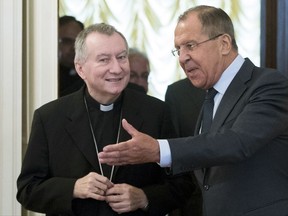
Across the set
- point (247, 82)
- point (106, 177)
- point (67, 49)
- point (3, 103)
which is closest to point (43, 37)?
point (67, 49)

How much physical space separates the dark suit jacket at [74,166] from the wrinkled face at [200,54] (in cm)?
38

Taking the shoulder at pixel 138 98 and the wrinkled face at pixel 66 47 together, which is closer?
the shoulder at pixel 138 98

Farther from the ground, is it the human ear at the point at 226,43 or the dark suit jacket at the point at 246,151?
the human ear at the point at 226,43

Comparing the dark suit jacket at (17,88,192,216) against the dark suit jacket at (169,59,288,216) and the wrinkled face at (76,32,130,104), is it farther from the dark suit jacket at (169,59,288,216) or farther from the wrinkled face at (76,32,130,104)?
the dark suit jacket at (169,59,288,216)

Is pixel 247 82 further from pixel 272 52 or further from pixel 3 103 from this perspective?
pixel 3 103

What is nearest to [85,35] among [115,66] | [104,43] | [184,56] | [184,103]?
[104,43]

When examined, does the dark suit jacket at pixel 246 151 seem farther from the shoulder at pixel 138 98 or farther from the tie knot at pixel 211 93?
the shoulder at pixel 138 98

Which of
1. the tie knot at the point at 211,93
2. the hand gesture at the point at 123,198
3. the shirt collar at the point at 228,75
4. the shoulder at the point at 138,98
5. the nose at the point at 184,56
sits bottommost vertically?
the hand gesture at the point at 123,198

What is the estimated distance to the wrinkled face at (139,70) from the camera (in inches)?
131

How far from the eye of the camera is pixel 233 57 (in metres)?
2.37

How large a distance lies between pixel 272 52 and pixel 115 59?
1027 millimetres

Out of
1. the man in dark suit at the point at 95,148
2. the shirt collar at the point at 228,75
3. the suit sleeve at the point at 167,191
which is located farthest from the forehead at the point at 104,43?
the shirt collar at the point at 228,75

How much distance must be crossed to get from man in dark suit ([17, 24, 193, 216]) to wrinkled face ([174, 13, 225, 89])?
0.34 meters

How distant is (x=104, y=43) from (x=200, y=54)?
0.46m
